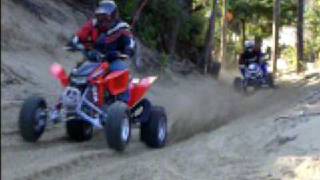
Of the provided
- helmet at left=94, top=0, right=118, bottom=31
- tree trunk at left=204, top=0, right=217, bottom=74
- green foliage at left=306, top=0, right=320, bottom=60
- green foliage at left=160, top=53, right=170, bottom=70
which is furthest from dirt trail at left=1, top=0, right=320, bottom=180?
green foliage at left=306, top=0, right=320, bottom=60

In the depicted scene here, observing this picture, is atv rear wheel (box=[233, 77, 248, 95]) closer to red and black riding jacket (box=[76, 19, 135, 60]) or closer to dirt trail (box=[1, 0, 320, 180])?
dirt trail (box=[1, 0, 320, 180])

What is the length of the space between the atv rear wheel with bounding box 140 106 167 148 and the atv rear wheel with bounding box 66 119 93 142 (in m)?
0.79

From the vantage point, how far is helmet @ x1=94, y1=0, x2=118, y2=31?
1030cm

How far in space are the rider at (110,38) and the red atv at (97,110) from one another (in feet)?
0.46

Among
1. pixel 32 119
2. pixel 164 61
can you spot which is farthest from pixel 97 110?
pixel 164 61

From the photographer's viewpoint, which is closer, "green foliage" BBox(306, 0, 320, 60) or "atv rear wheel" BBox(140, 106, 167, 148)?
"atv rear wheel" BBox(140, 106, 167, 148)

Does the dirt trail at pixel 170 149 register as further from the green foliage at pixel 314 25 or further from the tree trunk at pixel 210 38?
the green foliage at pixel 314 25

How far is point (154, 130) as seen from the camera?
10.8 metres

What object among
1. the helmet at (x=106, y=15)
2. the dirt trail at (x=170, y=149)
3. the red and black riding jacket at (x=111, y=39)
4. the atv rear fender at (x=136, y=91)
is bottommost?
the dirt trail at (x=170, y=149)

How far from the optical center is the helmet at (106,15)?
1030 centimetres

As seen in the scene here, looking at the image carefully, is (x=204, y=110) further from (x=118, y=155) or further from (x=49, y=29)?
(x=118, y=155)

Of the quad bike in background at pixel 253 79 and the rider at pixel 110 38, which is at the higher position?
the rider at pixel 110 38

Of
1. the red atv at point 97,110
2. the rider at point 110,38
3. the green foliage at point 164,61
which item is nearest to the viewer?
the red atv at point 97,110

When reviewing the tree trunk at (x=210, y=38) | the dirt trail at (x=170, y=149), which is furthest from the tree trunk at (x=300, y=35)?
the dirt trail at (x=170, y=149)
